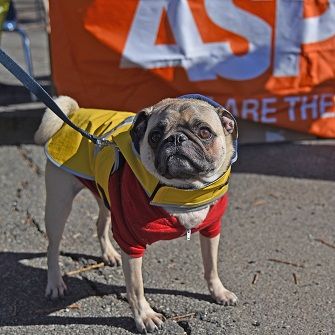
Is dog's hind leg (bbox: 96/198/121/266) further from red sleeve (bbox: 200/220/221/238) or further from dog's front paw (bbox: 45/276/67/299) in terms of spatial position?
red sleeve (bbox: 200/220/221/238)

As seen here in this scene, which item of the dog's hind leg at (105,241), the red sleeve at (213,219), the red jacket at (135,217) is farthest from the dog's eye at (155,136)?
the dog's hind leg at (105,241)

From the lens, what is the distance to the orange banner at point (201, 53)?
5422 mm

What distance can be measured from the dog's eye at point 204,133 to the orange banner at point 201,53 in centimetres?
273

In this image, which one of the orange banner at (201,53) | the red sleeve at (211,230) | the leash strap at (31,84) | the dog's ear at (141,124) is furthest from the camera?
the orange banner at (201,53)

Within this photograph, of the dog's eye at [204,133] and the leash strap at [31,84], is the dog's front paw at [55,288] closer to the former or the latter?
the leash strap at [31,84]

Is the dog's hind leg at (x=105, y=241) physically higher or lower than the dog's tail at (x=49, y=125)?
lower

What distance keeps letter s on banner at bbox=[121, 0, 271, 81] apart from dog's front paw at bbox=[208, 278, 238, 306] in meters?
2.49

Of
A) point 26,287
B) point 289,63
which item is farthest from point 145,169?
point 289,63

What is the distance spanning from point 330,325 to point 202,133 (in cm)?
124

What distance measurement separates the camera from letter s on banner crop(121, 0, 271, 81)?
5.42m

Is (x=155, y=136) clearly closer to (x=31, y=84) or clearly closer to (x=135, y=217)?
(x=135, y=217)

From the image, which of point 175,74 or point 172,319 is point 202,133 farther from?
point 175,74

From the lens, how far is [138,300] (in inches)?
128

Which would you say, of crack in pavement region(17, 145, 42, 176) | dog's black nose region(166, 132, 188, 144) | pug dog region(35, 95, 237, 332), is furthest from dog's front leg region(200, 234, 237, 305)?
crack in pavement region(17, 145, 42, 176)
